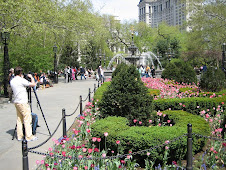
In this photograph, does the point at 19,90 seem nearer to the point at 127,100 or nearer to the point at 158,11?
the point at 127,100

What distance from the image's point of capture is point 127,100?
6297 millimetres

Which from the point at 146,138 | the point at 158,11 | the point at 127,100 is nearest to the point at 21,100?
the point at 127,100

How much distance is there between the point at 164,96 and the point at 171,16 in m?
125

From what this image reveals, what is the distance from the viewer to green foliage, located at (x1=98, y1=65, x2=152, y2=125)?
6246mm

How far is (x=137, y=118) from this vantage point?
6203 millimetres

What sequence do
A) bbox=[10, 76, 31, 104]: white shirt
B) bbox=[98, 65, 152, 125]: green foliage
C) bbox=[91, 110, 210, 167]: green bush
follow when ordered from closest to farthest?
bbox=[91, 110, 210, 167]: green bush
bbox=[10, 76, 31, 104]: white shirt
bbox=[98, 65, 152, 125]: green foliage

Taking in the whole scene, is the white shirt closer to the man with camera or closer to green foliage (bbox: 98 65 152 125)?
the man with camera

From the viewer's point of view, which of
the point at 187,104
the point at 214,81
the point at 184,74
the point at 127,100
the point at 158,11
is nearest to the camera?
the point at 127,100

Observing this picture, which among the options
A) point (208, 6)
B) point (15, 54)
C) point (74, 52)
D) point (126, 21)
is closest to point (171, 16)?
point (126, 21)

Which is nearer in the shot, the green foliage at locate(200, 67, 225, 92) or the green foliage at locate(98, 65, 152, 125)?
the green foliage at locate(98, 65, 152, 125)

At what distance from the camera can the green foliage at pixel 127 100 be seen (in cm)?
625

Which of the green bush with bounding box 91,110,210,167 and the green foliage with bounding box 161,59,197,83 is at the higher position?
the green foliage with bounding box 161,59,197,83

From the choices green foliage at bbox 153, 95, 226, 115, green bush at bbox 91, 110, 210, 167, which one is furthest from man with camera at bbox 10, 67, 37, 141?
green foliage at bbox 153, 95, 226, 115

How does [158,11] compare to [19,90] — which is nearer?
[19,90]
